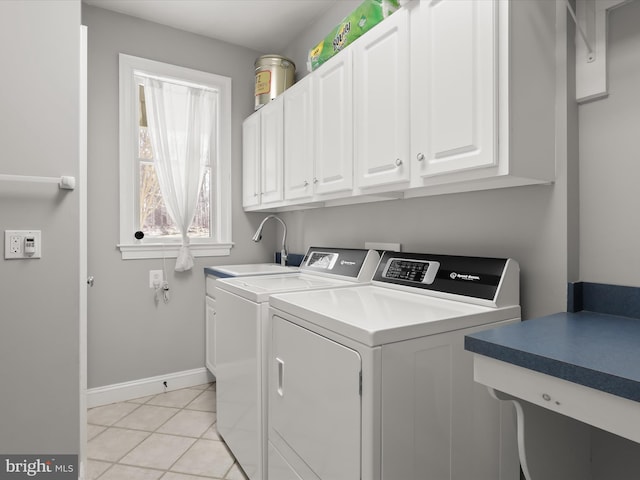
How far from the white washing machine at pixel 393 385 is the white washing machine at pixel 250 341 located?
96mm

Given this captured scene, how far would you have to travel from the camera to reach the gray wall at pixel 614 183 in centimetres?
121

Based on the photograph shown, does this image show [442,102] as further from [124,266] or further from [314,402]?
[124,266]

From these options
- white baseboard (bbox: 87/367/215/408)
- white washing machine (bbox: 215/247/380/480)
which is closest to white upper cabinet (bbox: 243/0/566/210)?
white washing machine (bbox: 215/247/380/480)

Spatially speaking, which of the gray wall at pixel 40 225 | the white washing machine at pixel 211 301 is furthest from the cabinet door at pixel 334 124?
the gray wall at pixel 40 225

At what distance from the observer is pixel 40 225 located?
5.32 feet

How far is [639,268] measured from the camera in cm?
120

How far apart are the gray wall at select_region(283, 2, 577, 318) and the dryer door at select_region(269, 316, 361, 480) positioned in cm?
81

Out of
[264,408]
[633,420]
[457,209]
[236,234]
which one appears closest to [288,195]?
[236,234]

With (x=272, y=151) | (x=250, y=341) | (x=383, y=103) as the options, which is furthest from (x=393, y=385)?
(x=272, y=151)

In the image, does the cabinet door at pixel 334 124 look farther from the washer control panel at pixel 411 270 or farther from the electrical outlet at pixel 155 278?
the electrical outlet at pixel 155 278

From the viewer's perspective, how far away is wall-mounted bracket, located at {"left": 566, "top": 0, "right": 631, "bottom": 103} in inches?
49.5

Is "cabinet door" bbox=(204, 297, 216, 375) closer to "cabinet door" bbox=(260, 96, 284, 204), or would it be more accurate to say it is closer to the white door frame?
"cabinet door" bbox=(260, 96, 284, 204)

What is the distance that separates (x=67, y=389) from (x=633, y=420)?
78.8 inches

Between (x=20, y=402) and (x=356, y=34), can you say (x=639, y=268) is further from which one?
(x=20, y=402)
